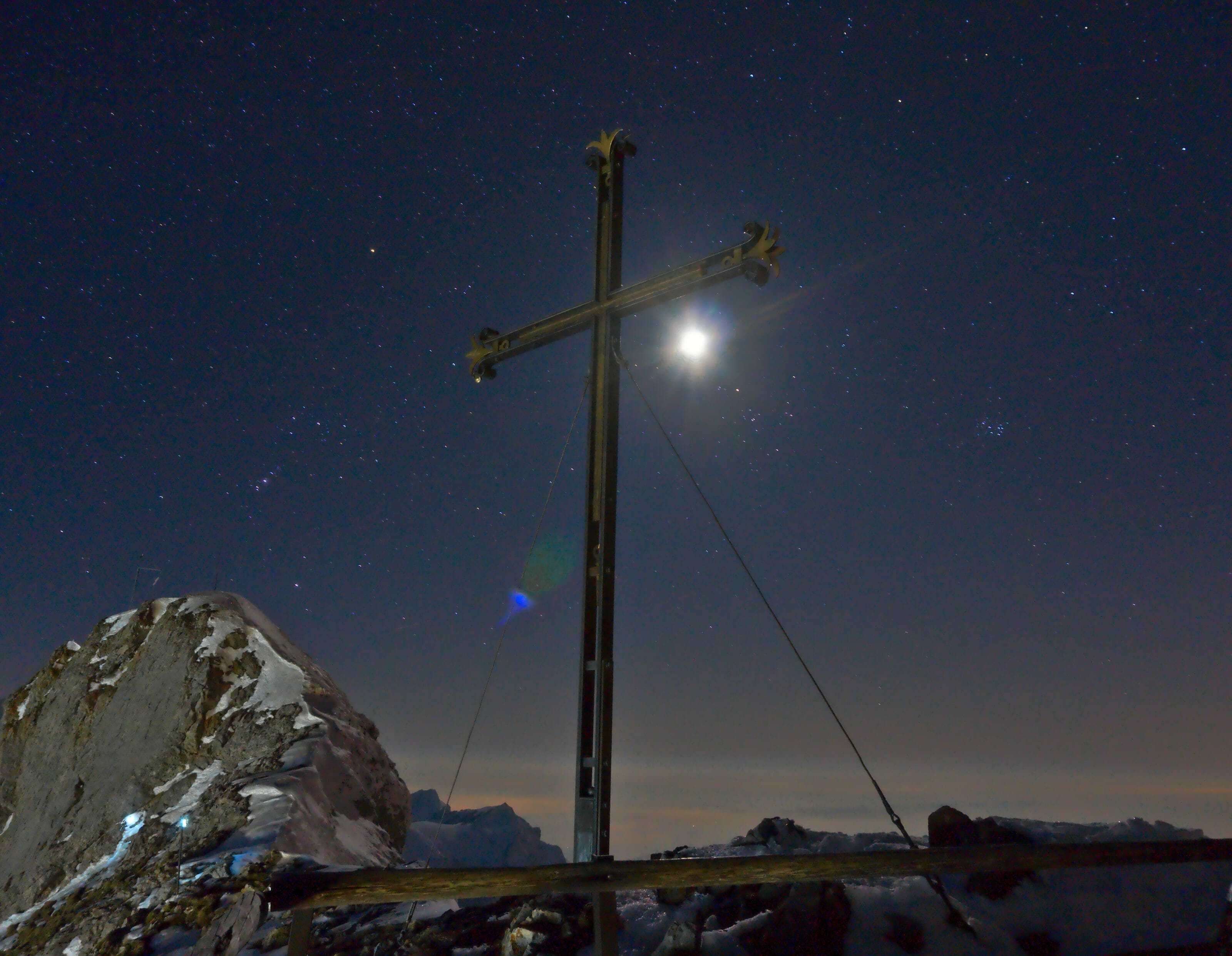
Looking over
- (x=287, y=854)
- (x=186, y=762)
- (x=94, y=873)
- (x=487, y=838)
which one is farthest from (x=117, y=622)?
A: (x=487, y=838)

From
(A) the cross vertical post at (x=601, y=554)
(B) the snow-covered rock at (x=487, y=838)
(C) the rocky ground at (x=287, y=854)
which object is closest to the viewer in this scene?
(A) the cross vertical post at (x=601, y=554)

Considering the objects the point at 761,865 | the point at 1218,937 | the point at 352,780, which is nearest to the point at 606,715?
the point at 761,865

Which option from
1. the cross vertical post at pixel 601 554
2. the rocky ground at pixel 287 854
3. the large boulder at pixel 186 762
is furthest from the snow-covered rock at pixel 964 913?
the large boulder at pixel 186 762

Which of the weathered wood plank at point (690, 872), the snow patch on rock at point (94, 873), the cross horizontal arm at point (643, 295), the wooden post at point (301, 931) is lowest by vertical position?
the wooden post at point (301, 931)

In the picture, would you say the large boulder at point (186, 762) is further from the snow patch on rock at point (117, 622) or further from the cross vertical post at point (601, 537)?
the cross vertical post at point (601, 537)

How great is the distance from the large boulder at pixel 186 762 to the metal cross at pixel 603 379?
4501mm

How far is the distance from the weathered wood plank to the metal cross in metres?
0.39

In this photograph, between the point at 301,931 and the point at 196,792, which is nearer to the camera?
the point at 301,931

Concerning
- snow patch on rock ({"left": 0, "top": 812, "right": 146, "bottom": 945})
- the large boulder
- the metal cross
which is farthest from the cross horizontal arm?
snow patch on rock ({"left": 0, "top": 812, "right": 146, "bottom": 945})

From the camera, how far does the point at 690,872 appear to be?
13.2ft

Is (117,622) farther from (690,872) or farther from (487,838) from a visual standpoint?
(487,838)

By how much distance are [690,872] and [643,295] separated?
4691 millimetres

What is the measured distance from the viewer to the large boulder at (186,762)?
8836mm

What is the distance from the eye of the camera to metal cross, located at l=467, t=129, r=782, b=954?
5.21 metres
